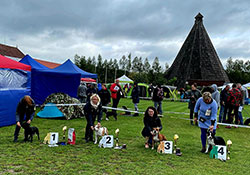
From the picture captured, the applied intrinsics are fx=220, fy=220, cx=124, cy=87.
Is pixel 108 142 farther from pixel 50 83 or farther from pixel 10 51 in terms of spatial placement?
pixel 10 51

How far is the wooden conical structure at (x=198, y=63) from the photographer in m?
43.3

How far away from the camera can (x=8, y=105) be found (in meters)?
8.26

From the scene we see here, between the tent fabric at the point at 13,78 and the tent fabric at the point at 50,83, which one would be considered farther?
the tent fabric at the point at 50,83

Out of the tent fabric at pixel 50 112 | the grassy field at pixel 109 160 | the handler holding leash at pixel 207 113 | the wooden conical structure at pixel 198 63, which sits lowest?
the grassy field at pixel 109 160

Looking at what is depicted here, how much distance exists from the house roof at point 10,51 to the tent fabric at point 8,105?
49320 mm

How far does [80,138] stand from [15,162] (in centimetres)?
242

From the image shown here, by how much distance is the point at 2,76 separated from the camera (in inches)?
318

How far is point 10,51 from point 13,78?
2063 inches

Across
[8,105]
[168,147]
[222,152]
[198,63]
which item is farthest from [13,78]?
[198,63]

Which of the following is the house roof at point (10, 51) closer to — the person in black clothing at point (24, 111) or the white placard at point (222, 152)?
the person in black clothing at point (24, 111)

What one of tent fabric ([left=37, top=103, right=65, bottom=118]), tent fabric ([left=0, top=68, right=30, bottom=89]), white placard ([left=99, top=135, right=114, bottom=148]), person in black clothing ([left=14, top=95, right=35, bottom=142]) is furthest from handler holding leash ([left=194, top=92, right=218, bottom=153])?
tent fabric ([left=0, top=68, right=30, bottom=89])

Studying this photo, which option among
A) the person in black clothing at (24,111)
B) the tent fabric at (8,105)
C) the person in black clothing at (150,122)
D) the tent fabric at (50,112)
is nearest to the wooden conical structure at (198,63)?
the tent fabric at (50,112)

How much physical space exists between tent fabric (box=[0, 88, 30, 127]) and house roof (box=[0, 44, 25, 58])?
1942 inches

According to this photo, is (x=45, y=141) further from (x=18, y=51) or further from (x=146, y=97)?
(x=18, y=51)
